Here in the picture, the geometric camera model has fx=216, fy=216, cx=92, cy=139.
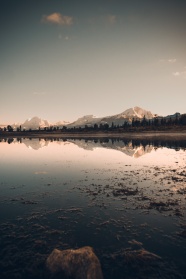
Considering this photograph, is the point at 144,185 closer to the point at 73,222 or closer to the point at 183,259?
the point at 73,222

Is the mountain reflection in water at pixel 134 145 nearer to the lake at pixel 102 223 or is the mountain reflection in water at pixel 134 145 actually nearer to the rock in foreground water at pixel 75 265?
the lake at pixel 102 223

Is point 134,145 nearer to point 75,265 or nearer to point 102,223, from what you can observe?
point 102,223

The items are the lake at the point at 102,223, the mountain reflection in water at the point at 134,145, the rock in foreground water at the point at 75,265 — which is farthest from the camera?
the mountain reflection in water at the point at 134,145

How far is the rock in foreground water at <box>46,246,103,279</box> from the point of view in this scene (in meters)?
10.2

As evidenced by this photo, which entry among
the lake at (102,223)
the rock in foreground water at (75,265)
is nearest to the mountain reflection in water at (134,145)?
the lake at (102,223)

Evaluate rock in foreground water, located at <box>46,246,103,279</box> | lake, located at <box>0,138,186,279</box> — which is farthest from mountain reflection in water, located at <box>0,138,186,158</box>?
rock in foreground water, located at <box>46,246,103,279</box>

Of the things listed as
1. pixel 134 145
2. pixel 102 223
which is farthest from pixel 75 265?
pixel 134 145

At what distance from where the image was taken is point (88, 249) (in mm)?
11195

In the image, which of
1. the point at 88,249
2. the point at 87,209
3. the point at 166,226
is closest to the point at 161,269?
the point at 88,249

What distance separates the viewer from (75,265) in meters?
10.6

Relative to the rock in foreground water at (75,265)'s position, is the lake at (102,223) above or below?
below

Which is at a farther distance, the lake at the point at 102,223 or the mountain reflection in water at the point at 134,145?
the mountain reflection in water at the point at 134,145

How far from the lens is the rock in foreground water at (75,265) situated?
33.5 ft

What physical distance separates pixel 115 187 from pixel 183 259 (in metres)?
14.6
